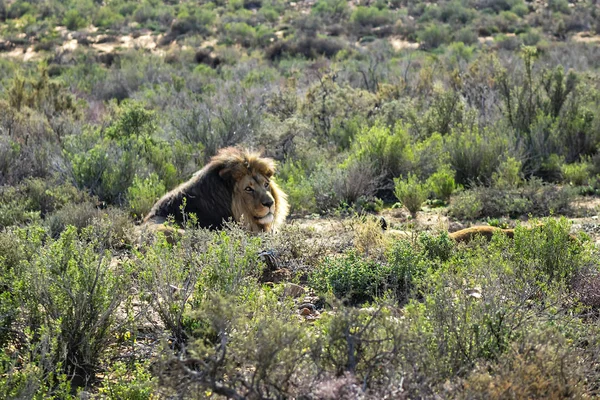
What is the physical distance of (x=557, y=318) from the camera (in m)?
4.89

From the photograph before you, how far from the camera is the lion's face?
834 cm

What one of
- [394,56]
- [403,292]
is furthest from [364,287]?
[394,56]

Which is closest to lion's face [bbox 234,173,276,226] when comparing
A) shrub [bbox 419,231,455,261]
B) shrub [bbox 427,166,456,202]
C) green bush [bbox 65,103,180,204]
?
shrub [bbox 419,231,455,261]

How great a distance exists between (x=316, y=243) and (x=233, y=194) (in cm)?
115

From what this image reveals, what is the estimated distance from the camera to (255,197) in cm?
836

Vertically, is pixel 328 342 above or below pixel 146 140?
above

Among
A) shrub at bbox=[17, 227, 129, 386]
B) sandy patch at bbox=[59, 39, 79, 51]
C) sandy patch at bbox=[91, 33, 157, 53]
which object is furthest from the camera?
sandy patch at bbox=[59, 39, 79, 51]

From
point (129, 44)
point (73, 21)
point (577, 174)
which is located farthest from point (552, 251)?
point (73, 21)

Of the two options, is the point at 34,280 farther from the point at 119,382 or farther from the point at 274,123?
the point at 274,123

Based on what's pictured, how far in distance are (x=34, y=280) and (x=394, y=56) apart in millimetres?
26306

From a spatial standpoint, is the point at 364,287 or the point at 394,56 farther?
the point at 394,56

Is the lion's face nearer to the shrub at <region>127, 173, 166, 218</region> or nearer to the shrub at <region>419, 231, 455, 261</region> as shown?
the shrub at <region>419, 231, 455, 261</region>

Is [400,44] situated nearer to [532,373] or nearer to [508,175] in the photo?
[508,175]

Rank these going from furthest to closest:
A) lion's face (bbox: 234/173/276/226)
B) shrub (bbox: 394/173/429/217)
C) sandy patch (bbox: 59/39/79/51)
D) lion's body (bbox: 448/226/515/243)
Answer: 1. sandy patch (bbox: 59/39/79/51)
2. shrub (bbox: 394/173/429/217)
3. lion's face (bbox: 234/173/276/226)
4. lion's body (bbox: 448/226/515/243)
